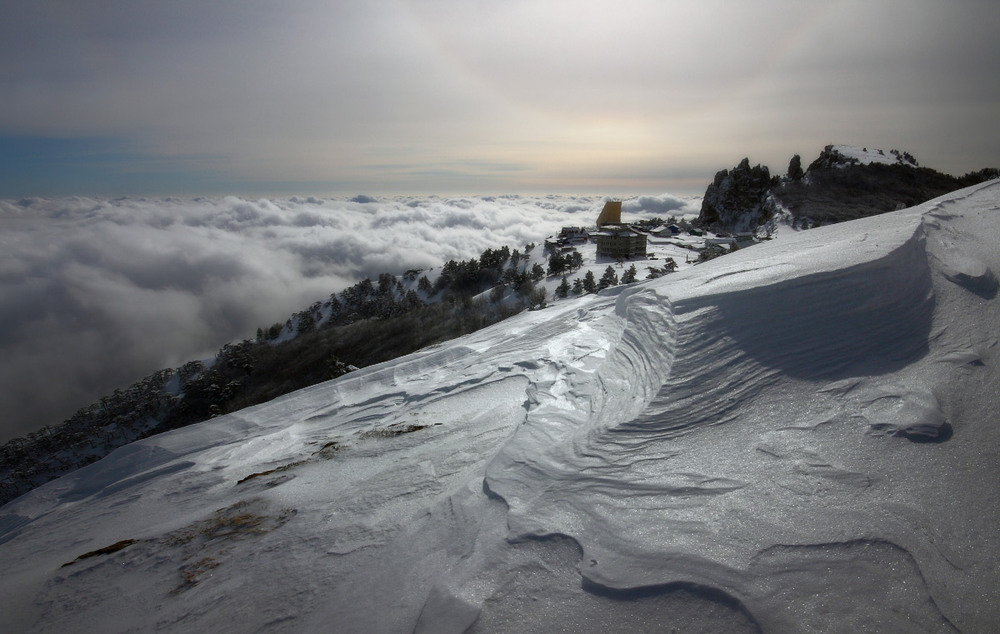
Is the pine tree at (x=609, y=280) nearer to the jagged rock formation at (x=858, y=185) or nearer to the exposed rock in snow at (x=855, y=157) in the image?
the jagged rock formation at (x=858, y=185)

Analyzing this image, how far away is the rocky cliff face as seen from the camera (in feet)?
178

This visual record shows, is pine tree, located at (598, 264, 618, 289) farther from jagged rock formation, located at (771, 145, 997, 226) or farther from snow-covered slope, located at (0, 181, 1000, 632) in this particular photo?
snow-covered slope, located at (0, 181, 1000, 632)

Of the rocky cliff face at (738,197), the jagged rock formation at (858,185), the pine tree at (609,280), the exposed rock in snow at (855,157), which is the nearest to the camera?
the pine tree at (609,280)

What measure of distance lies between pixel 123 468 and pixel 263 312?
160m

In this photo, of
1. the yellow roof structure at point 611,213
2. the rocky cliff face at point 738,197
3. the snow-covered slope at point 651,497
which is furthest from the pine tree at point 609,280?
the yellow roof structure at point 611,213

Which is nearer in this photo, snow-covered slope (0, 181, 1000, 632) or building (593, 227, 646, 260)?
snow-covered slope (0, 181, 1000, 632)

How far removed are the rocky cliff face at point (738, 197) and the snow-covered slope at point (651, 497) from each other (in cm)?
5337

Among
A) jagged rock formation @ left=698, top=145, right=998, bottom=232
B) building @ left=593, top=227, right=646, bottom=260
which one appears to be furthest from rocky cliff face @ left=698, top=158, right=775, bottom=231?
building @ left=593, top=227, right=646, bottom=260

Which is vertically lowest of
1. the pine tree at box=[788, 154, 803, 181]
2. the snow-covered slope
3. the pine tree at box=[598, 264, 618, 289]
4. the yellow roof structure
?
the pine tree at box=[598, 264, 618, 289]

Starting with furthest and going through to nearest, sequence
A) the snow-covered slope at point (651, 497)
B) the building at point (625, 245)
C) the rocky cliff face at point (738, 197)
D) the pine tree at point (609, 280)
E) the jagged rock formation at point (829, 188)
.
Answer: the rocky cliff face at point (738, 197)
the building at point (625, 245)
the jagged rock formation at point (829, 188)
the pine tree at point (609, 280)
the snow-covered slope at point (651, 497)

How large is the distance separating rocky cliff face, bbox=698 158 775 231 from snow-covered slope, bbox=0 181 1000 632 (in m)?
53.4

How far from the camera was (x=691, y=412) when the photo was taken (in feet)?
16.9

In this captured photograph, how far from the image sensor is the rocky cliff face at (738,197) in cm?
5428

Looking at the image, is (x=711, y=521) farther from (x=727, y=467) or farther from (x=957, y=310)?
(x=957, y=310)
